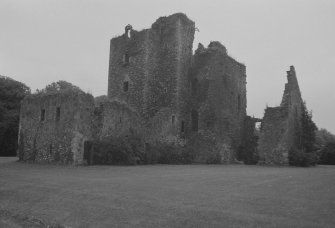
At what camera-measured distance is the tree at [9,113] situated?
39781mm

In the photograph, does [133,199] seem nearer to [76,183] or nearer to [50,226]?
[50,226]

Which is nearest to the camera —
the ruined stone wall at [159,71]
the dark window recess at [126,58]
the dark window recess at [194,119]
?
the ruined stone wall at [159,71]

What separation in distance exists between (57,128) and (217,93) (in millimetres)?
14290

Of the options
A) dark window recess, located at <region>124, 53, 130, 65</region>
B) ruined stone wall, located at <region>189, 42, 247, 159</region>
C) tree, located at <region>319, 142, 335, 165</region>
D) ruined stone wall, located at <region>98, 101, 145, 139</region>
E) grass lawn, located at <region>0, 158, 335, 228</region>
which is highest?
dark window recess, located at <region>124, 53, 130, 65</region>

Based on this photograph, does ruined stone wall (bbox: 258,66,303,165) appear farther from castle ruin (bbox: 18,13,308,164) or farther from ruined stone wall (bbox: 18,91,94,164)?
ruined stone wall (bbox: 18,91,94,164)

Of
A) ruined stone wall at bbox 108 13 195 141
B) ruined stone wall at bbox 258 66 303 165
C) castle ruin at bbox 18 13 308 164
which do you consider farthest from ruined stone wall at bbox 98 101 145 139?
ruined stone wall at bbox 258 66 303 165

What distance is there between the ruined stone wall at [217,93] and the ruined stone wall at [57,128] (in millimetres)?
10994

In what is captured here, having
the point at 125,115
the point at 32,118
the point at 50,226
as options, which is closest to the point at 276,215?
the point at 50,226

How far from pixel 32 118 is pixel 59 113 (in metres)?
3.31

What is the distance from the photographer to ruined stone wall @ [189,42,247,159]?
32.9m

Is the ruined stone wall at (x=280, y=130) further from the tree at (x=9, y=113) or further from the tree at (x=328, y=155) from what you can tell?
the tree at (x=9, y=113)

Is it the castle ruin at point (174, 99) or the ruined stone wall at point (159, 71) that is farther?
the ruined stone wall at point (159, 71)

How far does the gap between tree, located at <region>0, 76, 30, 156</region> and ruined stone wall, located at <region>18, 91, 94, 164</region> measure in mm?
12120

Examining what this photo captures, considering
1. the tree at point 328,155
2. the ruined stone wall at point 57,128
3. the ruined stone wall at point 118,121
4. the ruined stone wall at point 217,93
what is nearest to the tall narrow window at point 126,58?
the ruined stone wall at point 217,93
